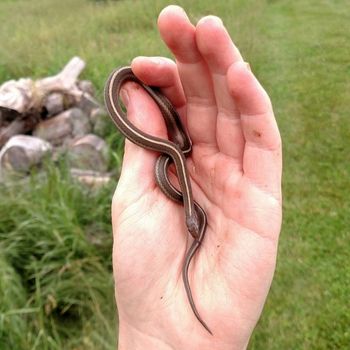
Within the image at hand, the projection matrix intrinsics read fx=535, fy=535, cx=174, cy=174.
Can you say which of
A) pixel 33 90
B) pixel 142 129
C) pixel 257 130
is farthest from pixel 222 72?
pixel 33 90

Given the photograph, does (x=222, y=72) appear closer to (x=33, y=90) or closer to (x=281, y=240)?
(x=281, y=240)

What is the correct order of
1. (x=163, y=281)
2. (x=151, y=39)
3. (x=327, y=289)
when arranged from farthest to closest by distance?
(x=151, y=39)
(x=327, y=289)
(x=163, y=281)

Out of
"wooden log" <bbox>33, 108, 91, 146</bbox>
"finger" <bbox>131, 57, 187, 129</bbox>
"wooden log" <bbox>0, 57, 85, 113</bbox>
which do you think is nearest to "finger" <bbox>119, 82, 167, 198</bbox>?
"finger" <bbox>131, 57, 187, 129</bbox>

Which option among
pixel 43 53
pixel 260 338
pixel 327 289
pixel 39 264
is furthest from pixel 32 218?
pixel 43 53

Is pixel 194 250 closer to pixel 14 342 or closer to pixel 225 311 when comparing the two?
pixel 225 311

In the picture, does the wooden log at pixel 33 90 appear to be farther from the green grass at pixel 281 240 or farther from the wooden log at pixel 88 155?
the wooden log at pixel 88 155

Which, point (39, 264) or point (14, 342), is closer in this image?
point (14, 342)
